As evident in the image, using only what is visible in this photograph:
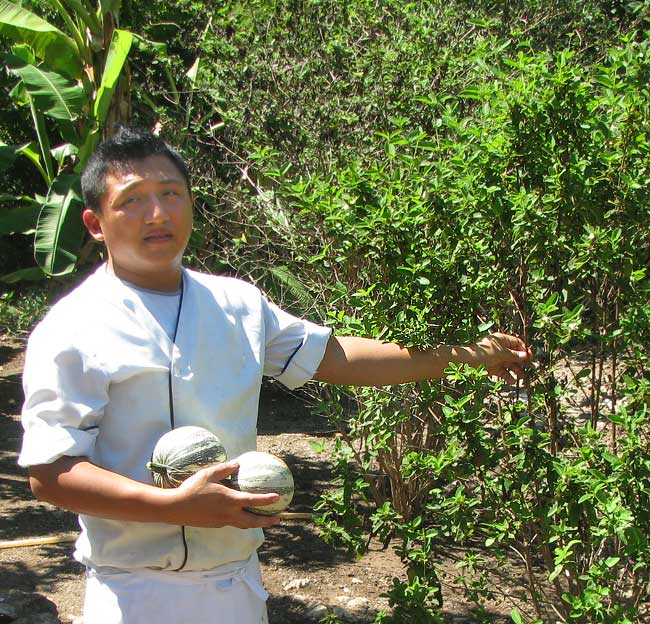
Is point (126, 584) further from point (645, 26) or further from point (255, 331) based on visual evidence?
point (645, 26)

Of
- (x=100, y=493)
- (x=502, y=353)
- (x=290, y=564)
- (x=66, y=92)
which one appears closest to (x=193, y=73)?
(x=66, y=92)

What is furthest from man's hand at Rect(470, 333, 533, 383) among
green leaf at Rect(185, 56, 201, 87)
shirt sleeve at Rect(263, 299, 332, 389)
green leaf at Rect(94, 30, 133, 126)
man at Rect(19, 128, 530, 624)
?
green leaf at Rect(94, 30, 133, 126)

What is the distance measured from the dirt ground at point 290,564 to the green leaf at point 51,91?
2.94m

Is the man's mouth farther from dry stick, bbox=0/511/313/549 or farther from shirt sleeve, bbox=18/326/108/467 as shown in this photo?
dry stick, bbox=0/511/313/549

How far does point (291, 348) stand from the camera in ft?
8.27

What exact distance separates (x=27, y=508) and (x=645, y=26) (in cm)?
582

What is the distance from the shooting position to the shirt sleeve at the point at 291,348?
2512 mm

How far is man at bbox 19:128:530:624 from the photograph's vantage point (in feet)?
6.53

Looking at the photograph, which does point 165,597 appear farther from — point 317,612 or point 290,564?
point 290,564

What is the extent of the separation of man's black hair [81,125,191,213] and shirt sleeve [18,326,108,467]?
0.40 m

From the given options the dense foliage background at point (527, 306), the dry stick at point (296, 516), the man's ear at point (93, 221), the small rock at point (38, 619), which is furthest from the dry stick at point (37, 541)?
the man's ear at point (93, 221)

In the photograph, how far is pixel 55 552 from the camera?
5809mm

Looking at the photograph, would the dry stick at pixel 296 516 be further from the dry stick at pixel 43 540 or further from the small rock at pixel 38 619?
the small rock at pixel 38 619

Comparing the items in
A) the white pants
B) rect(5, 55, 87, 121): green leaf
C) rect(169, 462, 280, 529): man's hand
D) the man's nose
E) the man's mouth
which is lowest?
the white pants
